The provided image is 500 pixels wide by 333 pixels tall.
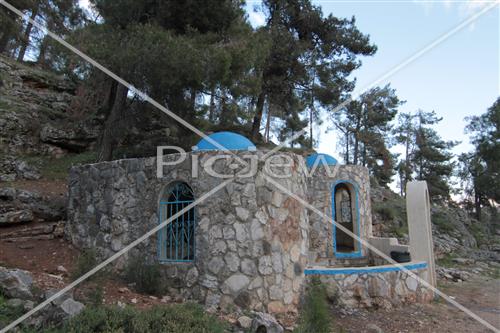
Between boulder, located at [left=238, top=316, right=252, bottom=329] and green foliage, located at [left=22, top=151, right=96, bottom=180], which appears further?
green foliage, located at [left=22, top=151, right=96, bottom=180]

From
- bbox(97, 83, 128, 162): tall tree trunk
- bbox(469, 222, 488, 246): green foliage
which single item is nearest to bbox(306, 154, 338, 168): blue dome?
bbox(97, 83, 128, 162): tall tree trunk

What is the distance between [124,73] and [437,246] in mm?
14837

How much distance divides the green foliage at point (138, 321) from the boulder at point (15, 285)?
1.11 meters

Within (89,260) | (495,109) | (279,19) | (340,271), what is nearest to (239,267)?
(340,271)

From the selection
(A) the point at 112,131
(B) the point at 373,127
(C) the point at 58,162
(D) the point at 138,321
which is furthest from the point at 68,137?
(B) the point at 373,127

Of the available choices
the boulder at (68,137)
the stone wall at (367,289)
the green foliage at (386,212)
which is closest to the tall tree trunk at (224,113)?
the boulder at (68,137)

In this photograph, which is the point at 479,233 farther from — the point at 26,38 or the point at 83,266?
the point at 26,38

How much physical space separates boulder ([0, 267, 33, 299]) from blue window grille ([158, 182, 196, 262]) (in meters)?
2.33

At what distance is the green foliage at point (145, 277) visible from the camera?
6.36 m

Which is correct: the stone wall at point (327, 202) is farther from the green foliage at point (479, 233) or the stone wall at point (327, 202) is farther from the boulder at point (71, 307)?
the green foliage at point (479, 233)

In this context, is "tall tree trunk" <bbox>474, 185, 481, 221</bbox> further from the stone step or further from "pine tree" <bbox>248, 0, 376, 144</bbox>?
the stone step

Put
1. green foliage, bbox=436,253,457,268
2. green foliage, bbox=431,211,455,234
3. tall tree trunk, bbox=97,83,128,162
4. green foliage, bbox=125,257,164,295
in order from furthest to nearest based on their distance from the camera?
green foliage, bbox=431,211,455,234 → green foliage, bbox=436,253,457,268 → tall tree trunk, bbox=97,83,128,162 → green foliage, bbox=125,257,164,295

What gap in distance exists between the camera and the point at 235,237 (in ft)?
20.5

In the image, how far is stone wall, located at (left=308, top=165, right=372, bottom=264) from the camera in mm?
10797
